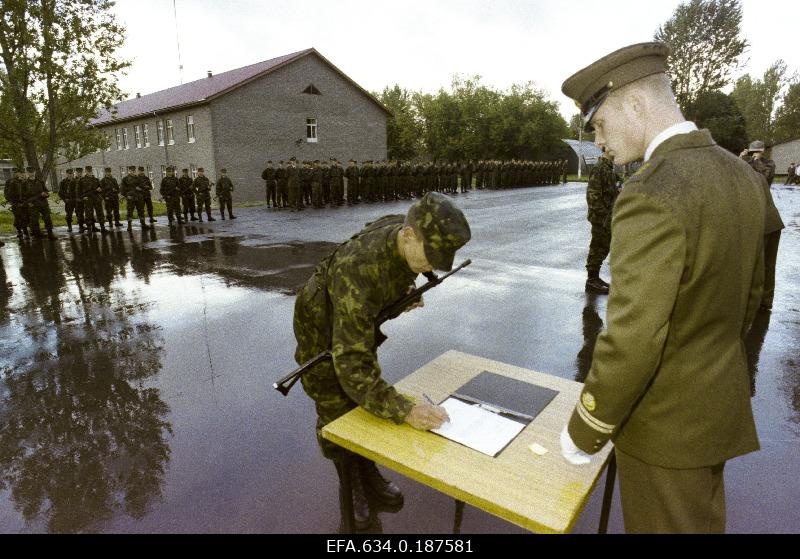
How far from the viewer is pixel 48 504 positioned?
118 inches

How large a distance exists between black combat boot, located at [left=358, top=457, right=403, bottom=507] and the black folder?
925 millimetres

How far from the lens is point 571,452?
1734 mm

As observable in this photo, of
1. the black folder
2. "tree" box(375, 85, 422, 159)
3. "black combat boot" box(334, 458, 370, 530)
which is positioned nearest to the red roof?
"tree" box(375, 85, 422, 159)

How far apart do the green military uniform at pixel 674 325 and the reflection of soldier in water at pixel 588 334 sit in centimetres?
263

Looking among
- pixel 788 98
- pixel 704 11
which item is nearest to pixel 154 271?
pixel 704 11

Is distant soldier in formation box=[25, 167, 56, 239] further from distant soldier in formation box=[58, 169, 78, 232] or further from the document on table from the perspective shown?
the document on table

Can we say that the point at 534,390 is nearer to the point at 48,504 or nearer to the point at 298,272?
the point at 48,504

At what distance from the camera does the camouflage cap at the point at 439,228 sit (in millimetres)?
1998

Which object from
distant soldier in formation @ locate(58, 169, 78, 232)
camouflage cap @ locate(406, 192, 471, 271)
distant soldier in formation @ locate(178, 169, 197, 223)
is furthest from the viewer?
distant soldier in formation @ locate(178, 169, 197, 223)

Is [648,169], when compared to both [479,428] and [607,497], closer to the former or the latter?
[479,428]

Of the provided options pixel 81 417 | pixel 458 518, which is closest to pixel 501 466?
pixel 458 518

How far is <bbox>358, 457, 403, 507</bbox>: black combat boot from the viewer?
9.37 ft

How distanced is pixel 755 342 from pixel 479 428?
195 inches

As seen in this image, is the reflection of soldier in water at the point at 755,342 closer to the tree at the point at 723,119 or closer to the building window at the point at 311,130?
the building window at the point at 311,130
